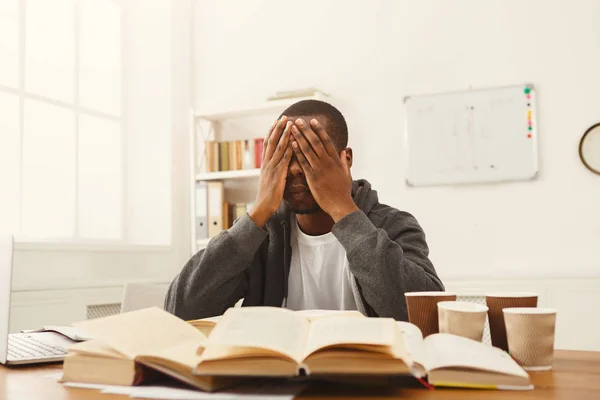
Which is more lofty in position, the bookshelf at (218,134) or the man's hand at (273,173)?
the bookshelf at (218,134)

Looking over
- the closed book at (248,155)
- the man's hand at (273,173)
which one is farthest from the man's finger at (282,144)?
the closed book at (248,155)

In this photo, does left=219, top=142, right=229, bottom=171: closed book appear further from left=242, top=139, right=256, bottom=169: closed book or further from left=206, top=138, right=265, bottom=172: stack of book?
left=242, top=139, right=256, bottom=169: closed book

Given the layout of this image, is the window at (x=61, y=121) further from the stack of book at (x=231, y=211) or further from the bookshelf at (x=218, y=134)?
the stack of book at (x=231, y=211)

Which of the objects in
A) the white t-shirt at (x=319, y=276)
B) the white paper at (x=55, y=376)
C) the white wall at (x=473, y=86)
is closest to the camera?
the white paper at (x=55, y=376)

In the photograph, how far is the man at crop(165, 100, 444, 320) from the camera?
1301 mm

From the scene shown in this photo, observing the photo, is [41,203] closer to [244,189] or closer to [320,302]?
[244,189]

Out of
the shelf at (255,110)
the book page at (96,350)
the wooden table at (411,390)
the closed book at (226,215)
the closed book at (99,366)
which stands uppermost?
the shelf at (255,110)

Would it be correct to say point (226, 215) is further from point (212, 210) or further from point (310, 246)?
point (310, 246)

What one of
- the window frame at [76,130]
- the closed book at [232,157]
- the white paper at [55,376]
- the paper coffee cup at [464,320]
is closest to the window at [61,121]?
the window frame at [76,130]

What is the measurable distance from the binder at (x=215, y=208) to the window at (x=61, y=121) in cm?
56

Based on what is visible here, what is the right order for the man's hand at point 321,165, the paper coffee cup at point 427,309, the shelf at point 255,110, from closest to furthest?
1. the paper coffee cup at point 427,309
2. the man's hand at point 321,165
3. the shelf at point 255,110

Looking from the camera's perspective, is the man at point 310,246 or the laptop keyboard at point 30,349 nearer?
the laptop keyboard at point 30,349

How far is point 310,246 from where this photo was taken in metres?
1.61

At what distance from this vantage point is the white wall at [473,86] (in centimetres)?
284
